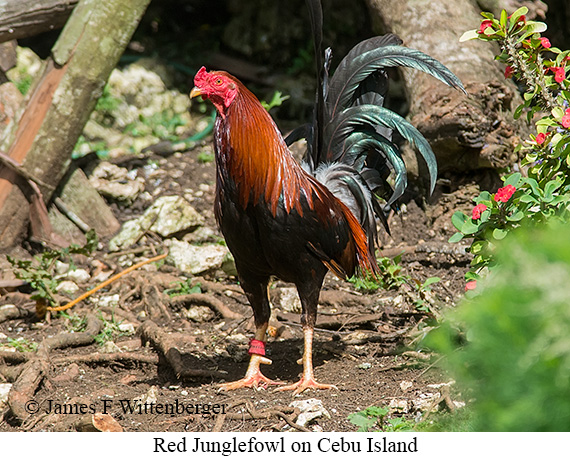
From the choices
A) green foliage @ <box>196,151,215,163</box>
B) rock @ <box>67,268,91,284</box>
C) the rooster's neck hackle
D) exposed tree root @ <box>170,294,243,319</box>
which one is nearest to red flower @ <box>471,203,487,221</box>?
the rooster's neck hackle

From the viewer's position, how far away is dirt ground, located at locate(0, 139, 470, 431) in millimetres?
3512

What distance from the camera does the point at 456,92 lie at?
5676 mm

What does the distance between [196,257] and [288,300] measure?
995 millimetres

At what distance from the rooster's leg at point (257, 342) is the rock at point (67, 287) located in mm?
2249

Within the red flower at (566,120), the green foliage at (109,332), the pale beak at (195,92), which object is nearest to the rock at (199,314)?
the green foliage at (109,332)

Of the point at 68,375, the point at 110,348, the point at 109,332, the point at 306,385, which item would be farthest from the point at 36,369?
the point at 306,385

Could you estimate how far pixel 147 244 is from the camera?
653 centimetres

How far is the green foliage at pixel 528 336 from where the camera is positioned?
4.10 feet

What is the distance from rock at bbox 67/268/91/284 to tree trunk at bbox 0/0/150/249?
0.61m

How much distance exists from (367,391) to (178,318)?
2.07 metres

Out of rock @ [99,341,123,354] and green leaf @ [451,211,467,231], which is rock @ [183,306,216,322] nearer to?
rock @ [99,341,123,354]

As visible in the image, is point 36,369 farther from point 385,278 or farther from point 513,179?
point 513,179

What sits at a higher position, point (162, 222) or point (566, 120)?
point (162, 222)

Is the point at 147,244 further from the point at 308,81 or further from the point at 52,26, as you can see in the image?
the point at 308,81
